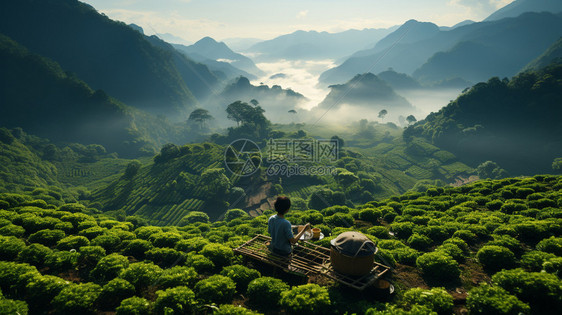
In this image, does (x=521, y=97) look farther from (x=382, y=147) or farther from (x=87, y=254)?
(x=87, y=254)

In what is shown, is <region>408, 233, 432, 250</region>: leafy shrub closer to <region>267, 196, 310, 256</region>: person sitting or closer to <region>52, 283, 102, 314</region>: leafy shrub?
<region>267, 196, 310, 256</region>: person sitting

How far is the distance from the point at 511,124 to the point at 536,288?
122569 mm

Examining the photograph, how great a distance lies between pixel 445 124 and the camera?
115m

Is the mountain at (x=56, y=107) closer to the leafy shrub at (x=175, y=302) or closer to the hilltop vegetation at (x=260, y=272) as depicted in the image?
the hilltop vegetation at (x=260, y=272)

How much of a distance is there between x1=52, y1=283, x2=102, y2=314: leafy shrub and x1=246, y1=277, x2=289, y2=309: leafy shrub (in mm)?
4342

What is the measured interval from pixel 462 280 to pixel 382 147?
134 metres

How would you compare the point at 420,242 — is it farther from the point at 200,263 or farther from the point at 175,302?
the point at 175,302

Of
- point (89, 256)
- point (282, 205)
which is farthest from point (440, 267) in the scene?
point (89, 256)

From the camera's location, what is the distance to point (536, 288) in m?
6.74

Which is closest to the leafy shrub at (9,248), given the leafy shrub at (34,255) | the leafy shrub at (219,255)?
the leafy shrub at (34,255)

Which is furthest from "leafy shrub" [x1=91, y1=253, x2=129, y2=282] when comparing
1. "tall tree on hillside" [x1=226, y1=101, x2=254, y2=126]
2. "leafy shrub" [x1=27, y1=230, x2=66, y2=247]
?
"tall tree on hillside" [x1=226, y1=101, x2=254, y2=126]

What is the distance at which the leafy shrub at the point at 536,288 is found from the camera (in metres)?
6.55

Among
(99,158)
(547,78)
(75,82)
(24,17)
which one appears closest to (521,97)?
(547,78)

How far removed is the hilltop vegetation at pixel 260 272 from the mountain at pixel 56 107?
13058cm
